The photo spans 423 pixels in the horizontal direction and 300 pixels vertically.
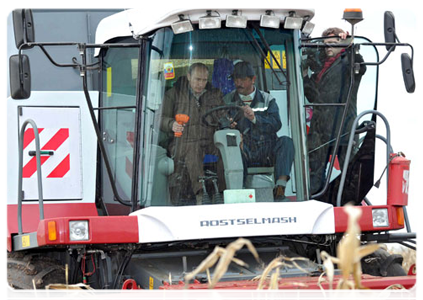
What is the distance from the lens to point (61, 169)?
233 inches

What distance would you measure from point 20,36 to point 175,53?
1.04 m

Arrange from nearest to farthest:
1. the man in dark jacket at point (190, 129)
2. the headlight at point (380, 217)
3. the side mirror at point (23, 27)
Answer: the side mirror at point (23, 27) → the man in dark jacket at point (190, 129) → the headlight at point (380, 217)

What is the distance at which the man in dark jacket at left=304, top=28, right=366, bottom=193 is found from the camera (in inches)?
231

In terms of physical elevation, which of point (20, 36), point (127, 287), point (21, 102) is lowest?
point (127, 287)

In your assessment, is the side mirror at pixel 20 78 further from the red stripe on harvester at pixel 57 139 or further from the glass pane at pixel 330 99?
the glass pane at pixel 330 99

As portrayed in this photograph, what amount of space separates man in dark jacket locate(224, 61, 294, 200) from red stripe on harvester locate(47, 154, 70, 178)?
1510mm

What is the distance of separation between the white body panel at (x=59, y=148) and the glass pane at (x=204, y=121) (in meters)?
0.91

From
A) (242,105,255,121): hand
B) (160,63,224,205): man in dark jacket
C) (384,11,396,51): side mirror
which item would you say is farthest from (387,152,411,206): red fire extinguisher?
(160,63,224,205): man in dark jacket

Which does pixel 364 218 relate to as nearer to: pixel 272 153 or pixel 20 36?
pixel 272 153

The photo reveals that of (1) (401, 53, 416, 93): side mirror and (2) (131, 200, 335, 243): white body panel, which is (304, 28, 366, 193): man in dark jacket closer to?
(1) (401, 53, 416, 93): side mirror

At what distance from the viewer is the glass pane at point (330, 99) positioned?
19.2ft

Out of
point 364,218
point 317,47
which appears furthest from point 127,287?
point 317,47

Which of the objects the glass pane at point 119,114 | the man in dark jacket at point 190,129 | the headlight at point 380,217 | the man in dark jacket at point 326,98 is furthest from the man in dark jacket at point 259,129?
the glass pane at point 119,114

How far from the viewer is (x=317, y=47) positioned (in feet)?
18.7
